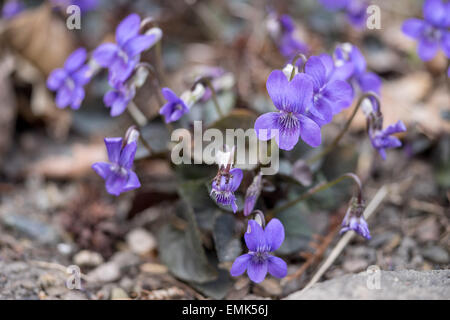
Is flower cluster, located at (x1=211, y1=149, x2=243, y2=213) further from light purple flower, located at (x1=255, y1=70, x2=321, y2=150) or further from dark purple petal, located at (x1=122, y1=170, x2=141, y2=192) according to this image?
dark purple petal, located at (x1=122, y1=170, x2=141, y2=192)

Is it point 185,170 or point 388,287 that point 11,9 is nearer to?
point 185,170

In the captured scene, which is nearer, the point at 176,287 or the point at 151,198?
the point at 176,287

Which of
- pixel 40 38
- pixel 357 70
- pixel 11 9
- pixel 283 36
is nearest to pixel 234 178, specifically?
pixel 357 70

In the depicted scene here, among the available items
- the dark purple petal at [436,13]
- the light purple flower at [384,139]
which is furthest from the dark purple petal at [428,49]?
the light purple flower at [384,139]

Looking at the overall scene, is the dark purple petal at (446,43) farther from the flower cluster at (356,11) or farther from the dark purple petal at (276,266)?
the dark purple petal at (276,266)

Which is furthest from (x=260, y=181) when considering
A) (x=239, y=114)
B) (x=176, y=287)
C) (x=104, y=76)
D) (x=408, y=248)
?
(x=104, y=76)
